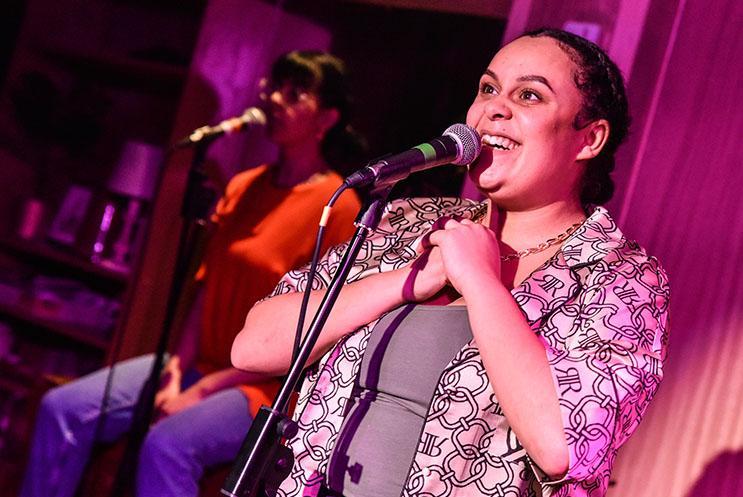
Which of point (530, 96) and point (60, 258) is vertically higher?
point (530, 96)

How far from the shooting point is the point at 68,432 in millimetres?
3332

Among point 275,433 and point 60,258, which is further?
point 60,258

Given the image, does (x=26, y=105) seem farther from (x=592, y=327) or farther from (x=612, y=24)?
(x=592, y=327)

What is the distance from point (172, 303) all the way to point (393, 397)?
6.07 feet

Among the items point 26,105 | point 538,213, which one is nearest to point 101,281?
point 26,105

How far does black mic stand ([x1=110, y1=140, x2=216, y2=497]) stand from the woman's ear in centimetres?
187

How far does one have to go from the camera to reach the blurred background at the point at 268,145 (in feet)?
8.09

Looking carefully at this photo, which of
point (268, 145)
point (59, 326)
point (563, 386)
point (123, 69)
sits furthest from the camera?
point (123, 69)

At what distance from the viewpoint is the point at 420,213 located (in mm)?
1917

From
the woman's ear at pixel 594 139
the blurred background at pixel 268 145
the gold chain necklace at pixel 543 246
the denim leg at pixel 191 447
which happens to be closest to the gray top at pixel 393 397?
the gold chain necklace at pixel 543 246

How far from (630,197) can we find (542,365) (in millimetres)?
1224

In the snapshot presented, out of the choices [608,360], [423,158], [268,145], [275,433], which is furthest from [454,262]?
[268,145]

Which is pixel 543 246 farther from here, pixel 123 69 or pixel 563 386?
pixel 123 69

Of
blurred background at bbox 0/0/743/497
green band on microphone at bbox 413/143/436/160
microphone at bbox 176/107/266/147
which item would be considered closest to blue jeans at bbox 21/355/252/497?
blurred background at bbox 0/0/743/497
